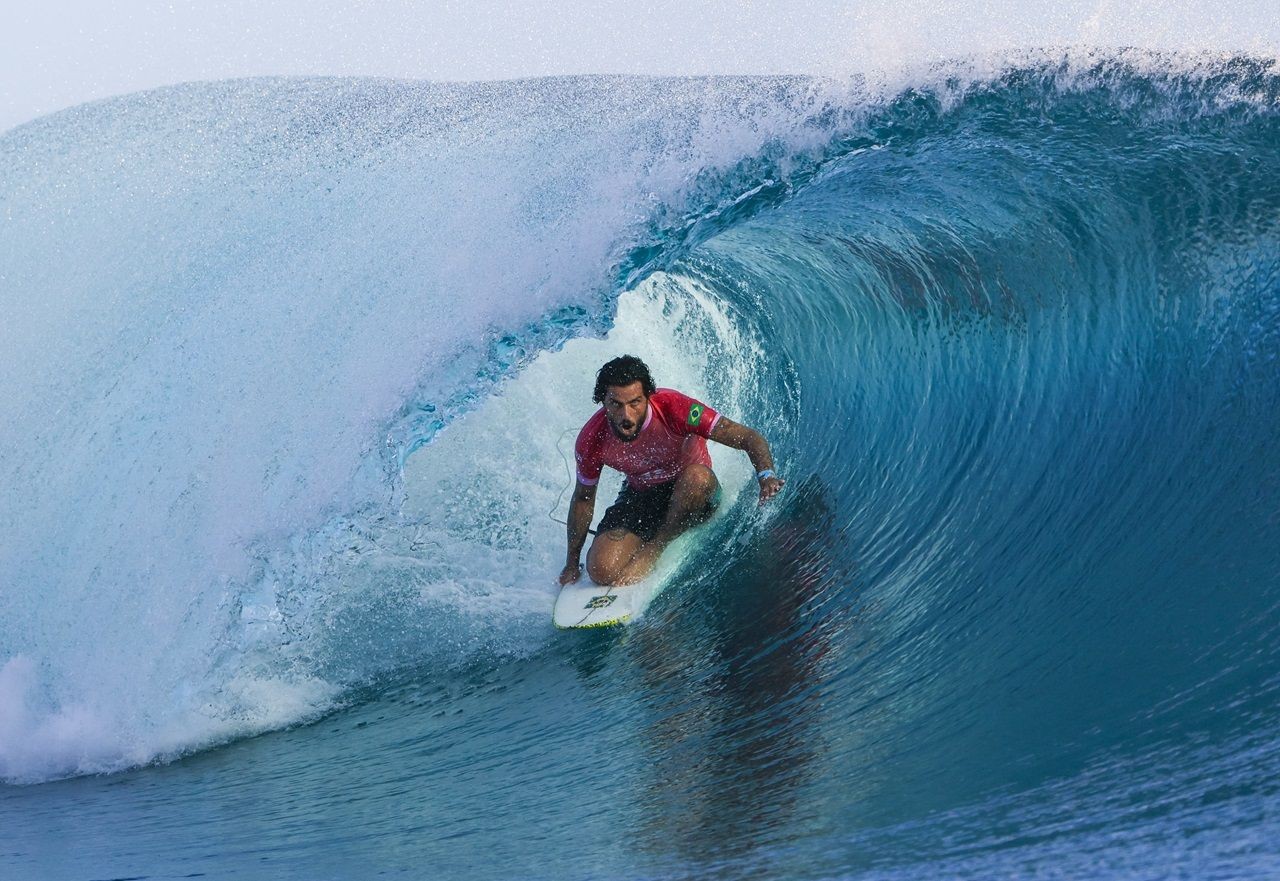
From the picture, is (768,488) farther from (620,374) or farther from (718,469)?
(718,469)

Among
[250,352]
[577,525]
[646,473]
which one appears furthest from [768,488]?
[250,352]

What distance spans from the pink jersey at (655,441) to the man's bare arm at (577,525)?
0.18 feet

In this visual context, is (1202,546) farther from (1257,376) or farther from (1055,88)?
(1055,88)

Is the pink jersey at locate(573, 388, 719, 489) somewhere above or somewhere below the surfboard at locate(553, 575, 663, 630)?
above

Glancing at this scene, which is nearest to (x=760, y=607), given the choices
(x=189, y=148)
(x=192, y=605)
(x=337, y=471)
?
(x=337, y=471)

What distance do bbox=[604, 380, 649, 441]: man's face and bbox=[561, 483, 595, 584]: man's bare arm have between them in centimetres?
42

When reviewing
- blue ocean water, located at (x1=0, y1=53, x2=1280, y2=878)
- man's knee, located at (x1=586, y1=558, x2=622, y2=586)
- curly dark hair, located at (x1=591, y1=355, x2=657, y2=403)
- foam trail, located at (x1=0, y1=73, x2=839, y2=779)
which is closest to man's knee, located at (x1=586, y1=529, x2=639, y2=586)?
man's knee, located at (x1=586, y1=558, x2=622, y2=586)

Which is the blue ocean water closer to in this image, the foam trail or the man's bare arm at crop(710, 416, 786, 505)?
the foam trail

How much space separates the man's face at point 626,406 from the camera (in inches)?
183

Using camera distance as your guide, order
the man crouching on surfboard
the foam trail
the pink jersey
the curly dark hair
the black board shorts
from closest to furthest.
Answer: the curly dark hair < the foam trail < the man crouching on surfboard < the pink jersey < the black board shorts

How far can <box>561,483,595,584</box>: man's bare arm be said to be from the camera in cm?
514

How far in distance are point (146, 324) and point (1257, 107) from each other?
6075mm

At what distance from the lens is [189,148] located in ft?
27.6

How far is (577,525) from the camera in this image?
518 cm
